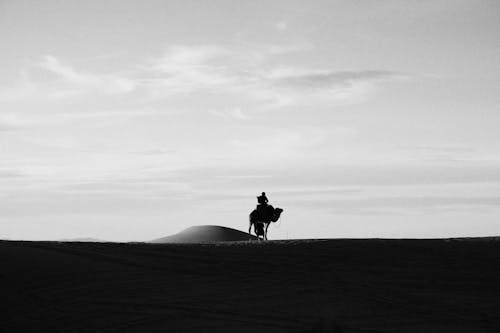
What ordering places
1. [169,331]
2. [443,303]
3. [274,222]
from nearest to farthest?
[169,331] < [443,303] < [274,222]

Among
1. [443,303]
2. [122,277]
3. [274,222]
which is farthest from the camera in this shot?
[274,222]

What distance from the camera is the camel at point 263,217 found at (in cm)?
2812

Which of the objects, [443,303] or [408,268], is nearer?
[443,303]

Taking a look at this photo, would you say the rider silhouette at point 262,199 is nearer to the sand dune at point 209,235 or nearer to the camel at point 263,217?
the camel at point 263,217

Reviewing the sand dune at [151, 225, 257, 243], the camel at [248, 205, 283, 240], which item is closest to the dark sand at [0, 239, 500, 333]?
the camel at [248, 205, 283, 240]

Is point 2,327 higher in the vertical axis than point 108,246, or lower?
lower

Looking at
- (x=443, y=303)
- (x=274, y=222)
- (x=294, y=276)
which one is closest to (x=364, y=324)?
(x=443, y=303)

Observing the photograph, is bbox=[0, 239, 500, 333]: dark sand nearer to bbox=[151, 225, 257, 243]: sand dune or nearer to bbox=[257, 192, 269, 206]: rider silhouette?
bbox=[257, 192, 269, 206]: rider silhouette

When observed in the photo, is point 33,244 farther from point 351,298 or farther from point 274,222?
point 274,222

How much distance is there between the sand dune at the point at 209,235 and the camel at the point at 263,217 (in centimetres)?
1902

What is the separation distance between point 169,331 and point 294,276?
445 centimetres

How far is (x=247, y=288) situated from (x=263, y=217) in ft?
51.1

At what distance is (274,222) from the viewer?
94.3ft

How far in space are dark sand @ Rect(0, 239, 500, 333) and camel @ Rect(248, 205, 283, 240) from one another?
10.1m
